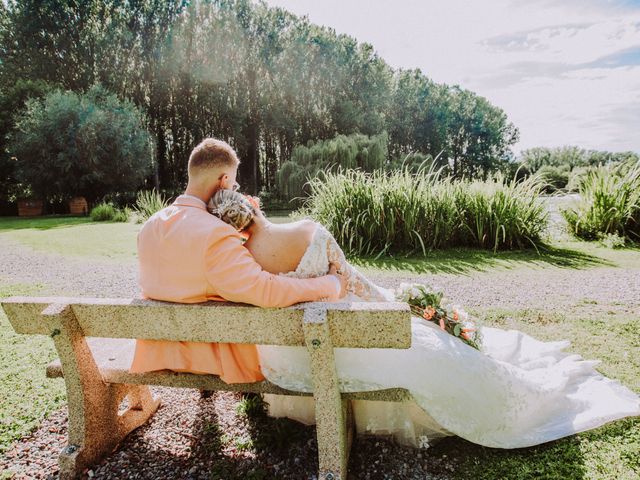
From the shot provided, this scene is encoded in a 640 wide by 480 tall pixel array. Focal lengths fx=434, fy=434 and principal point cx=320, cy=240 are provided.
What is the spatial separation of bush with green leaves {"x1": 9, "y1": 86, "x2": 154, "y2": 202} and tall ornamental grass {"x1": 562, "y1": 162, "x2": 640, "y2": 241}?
75.1ft

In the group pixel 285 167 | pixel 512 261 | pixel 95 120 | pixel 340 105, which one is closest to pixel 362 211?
pixel 512 261

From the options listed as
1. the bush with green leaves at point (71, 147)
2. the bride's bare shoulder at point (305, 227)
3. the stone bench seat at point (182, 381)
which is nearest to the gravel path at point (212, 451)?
the stone bench seat at point (182, 381)

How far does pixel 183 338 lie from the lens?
2.08 m

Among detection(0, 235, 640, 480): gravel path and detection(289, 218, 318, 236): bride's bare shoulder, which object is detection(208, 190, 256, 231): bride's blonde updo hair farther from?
detection(0, 235, 640, 480): gravel path

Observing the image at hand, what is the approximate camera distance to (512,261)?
7879mm

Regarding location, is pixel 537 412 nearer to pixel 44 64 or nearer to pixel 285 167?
pixel 285 167

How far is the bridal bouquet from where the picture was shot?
9.13ft

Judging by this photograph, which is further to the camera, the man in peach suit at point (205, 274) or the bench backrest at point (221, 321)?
the man in peach suit at point (205, 274)

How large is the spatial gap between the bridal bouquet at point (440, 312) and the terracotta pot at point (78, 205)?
26.1 meters

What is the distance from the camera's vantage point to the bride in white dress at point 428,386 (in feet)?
7.28

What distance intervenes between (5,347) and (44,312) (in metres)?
2.78

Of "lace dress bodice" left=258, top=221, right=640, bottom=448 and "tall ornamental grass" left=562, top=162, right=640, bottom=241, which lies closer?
"lace dress bodice" left=258, top=221, right=640, bottom=448

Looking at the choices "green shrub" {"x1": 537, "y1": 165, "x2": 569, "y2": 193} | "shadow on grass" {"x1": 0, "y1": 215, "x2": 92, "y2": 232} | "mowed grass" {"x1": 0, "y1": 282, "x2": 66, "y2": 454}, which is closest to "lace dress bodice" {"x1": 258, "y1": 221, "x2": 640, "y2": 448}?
"mowed grass" {"x1": 0, "y1": 282, "x2": 66, "y2": 454}

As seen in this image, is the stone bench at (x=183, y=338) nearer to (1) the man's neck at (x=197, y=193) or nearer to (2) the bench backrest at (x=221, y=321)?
(2) the bench backrest at (x=221, y=321)
